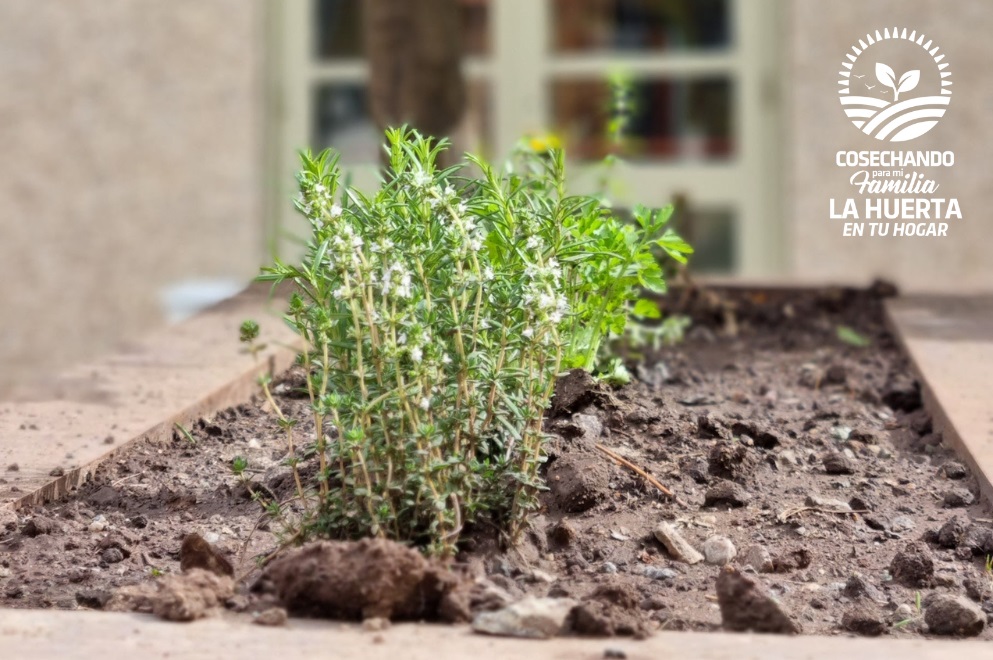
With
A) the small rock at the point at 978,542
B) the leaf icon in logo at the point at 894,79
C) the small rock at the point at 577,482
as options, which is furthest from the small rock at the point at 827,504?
the leaf icon in logo at the point at 894,79

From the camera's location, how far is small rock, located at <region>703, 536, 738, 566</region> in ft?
6.88

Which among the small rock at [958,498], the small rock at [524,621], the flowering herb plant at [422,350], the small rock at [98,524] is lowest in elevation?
the small rock at [98,524]

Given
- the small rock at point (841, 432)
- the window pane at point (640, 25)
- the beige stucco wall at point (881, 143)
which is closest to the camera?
the small rock at point (841, 432)

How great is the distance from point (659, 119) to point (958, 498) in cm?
579

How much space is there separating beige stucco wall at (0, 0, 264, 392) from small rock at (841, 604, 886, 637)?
6514 millimetres

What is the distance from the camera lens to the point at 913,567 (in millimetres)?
2018

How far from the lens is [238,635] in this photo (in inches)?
66.0

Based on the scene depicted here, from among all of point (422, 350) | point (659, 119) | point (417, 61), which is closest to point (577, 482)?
point (422, 350)

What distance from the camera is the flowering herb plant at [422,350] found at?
1.89 m

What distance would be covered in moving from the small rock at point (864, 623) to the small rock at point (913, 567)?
0.16m

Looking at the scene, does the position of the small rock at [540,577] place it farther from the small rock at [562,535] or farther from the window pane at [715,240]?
the window pane at [715,240]

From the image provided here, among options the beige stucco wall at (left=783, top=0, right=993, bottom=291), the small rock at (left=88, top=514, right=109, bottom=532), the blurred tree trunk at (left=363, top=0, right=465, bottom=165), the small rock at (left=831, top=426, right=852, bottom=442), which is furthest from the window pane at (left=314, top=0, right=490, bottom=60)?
the small rock at (left=88, top=514, right=109, bottom=532)

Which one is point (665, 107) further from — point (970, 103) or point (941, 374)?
point (941, 374)

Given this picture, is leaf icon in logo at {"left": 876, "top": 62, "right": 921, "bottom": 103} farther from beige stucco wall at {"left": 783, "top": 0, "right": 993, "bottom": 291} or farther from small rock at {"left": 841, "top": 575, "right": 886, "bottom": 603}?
small rock at {"left": 841, "top": 575, "right": 886, "bottom": 603}
